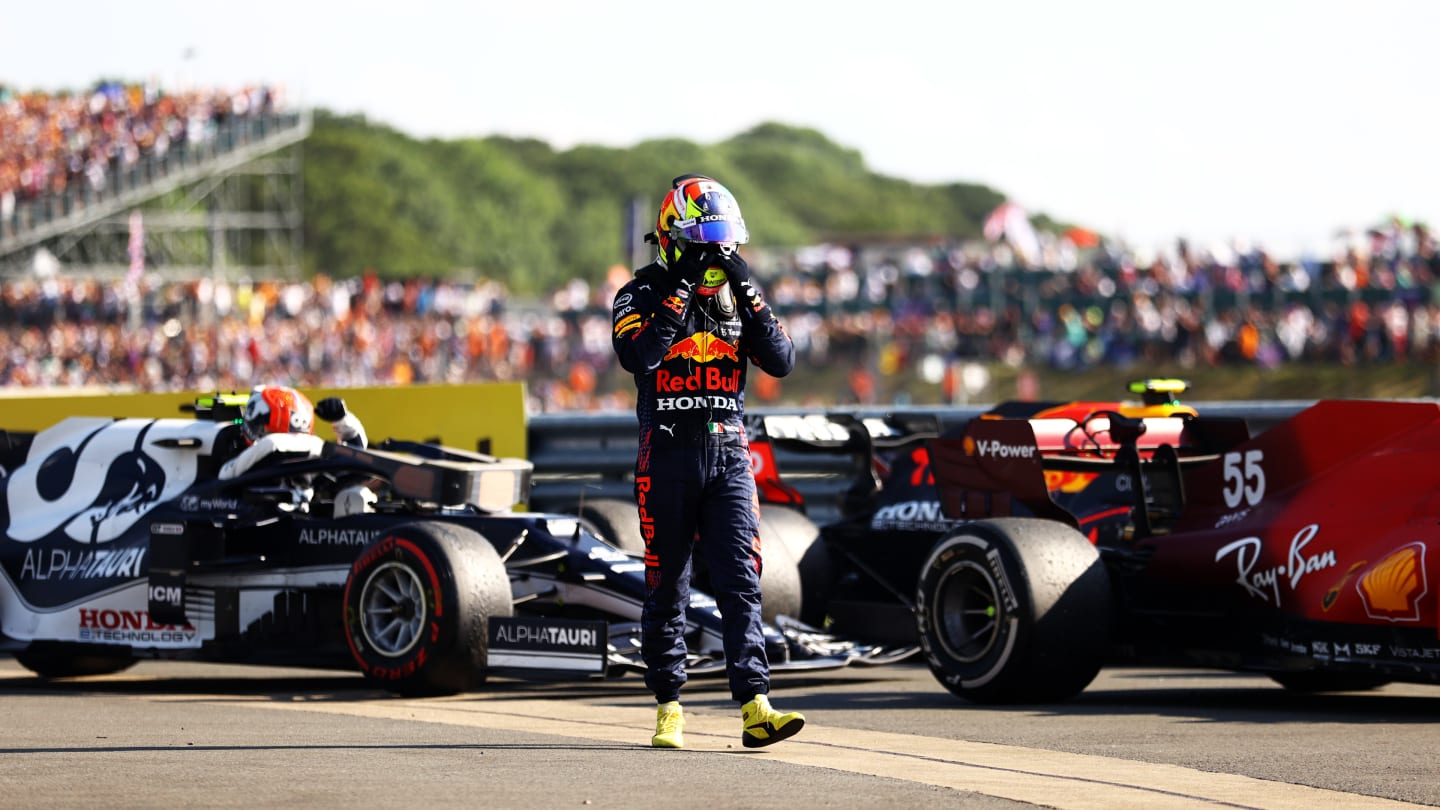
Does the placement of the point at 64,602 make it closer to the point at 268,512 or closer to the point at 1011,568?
the point at 268,512

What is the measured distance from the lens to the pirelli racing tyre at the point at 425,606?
8930 millimetres

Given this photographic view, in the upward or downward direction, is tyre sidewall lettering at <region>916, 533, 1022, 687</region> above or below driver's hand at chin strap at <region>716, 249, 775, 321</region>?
below

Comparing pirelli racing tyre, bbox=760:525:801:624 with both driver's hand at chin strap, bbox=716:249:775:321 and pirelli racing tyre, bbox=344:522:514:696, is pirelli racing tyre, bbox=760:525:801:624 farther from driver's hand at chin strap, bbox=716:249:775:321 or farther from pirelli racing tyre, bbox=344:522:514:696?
driver's hand at chin strap, bbox=716:249:775:321

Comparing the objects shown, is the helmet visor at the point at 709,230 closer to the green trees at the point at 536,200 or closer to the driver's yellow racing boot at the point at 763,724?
the driver's yellow racing boot at the point at 763,724

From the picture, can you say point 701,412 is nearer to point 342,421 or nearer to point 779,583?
point 779,583

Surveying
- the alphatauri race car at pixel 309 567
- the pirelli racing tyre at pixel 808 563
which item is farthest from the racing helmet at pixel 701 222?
the pirelli racing tyre at pixel 808 563

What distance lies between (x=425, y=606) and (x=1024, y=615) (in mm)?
2534

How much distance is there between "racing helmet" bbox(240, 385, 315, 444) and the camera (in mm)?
10516

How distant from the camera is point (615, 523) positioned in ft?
36.1

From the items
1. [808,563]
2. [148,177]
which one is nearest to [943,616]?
[808,563]

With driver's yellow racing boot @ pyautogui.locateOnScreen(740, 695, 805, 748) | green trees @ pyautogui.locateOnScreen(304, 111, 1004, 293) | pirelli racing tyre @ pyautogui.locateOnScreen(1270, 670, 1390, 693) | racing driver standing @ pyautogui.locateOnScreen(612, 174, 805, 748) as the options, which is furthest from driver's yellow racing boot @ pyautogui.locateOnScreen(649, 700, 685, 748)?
green trees @ pyautogui.locateOnScreen(304, 111, 1004, 293)

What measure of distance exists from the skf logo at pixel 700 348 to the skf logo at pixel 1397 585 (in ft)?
9.10

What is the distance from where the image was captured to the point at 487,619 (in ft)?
29.6

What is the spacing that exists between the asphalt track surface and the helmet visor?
1688 mm
